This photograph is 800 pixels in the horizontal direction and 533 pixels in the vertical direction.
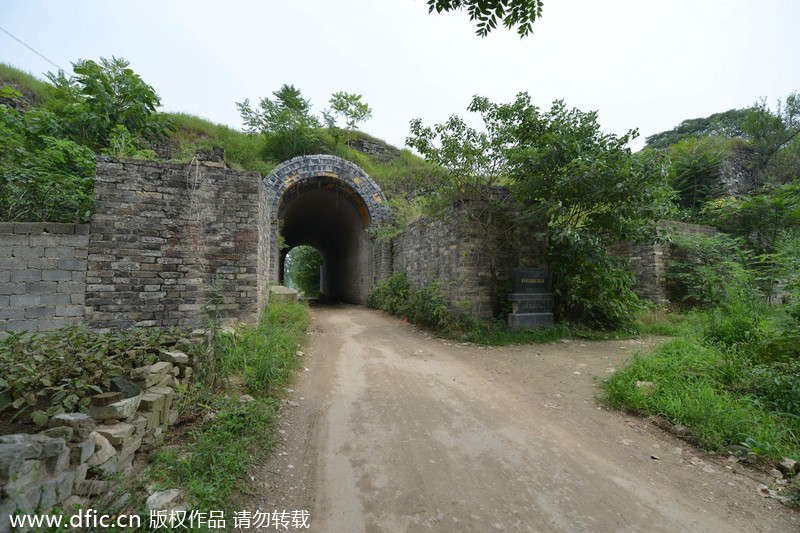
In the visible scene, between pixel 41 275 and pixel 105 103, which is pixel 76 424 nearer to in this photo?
pixel 41 275

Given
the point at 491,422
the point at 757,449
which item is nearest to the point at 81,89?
the point at 491,422

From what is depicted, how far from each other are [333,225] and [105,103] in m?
11.4

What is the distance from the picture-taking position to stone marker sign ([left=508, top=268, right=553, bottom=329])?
6.85 metres

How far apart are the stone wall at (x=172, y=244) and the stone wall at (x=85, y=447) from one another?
8.97ft

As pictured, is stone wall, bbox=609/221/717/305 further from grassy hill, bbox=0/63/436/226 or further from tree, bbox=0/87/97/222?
tree, bbox=0/87/97/222

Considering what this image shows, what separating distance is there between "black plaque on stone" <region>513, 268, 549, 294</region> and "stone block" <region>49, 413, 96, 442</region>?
22.3ft

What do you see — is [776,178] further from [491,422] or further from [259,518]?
[259,518]

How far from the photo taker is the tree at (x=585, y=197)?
19.3 ft

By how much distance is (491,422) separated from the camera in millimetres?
3236

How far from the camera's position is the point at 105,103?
273 inches

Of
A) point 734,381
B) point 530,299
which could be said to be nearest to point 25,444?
point 734,381

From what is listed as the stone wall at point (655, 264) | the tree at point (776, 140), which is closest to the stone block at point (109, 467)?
the stone wall at point (655, 264)

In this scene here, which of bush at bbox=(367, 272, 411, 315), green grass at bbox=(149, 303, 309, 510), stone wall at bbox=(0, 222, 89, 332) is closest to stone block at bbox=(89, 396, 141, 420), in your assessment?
green grass at bbox=(149, 303, 309, 510)

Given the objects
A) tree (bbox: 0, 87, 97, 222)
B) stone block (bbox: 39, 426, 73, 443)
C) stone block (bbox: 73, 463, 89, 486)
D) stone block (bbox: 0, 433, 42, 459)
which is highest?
tree (bbox: 0, 87, 97, 222)
